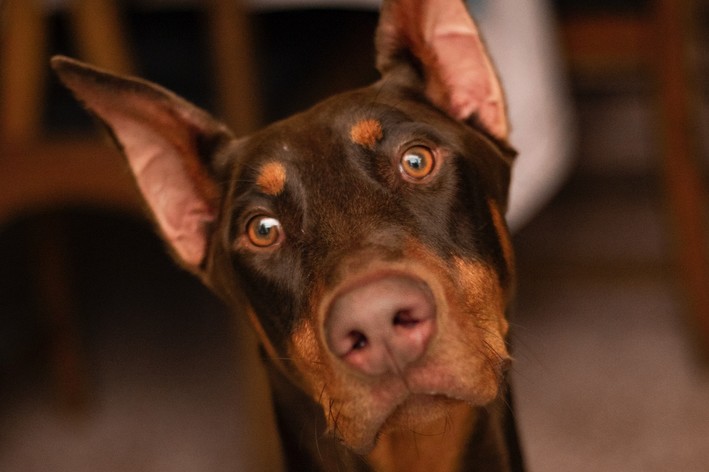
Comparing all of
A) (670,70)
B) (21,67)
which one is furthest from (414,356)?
(670,70)

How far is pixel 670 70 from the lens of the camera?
72.2 inches

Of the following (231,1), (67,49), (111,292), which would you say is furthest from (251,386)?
(111,292)

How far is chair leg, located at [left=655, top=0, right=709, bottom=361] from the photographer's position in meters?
1.79

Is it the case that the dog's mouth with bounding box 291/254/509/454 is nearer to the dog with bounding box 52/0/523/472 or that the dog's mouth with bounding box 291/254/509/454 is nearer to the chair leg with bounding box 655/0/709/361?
the dog with bounding box 52/0/523/472

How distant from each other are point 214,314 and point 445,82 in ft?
6.36

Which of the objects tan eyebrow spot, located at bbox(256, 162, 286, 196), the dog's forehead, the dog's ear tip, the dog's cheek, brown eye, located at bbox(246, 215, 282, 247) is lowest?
the dog's cheek

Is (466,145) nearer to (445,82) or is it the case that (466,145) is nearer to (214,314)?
(445,82)

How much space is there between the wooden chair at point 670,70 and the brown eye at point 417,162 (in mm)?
1262

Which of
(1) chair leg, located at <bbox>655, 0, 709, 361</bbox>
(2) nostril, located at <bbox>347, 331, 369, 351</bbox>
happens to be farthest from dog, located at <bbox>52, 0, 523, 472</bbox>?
(1) chair leg, located at <bbox>655, 0, 709, 361</bbox>

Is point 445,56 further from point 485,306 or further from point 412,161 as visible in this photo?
point 485,306

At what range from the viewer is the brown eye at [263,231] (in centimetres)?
69

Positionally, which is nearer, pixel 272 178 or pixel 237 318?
pixel 272 178

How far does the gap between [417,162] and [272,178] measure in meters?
0.11

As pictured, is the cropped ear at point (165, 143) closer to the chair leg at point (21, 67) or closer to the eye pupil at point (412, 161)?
the eye pupil at point (412, 161)
